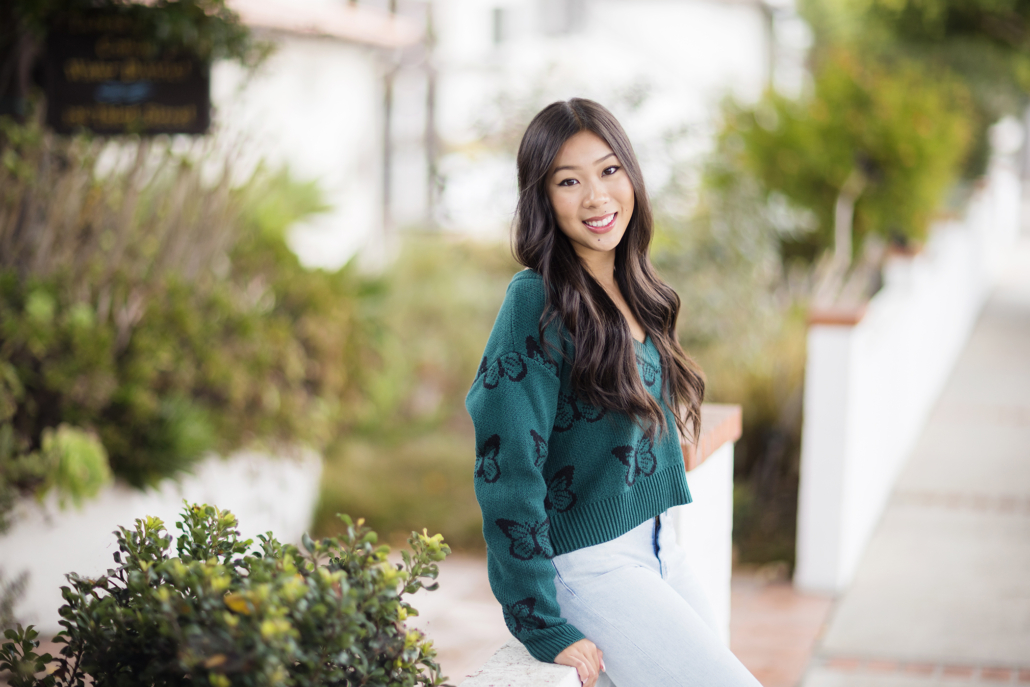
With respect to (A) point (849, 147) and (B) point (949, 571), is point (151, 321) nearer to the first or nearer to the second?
(B) point (949, 571)

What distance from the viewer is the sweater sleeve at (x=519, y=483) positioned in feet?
6.06

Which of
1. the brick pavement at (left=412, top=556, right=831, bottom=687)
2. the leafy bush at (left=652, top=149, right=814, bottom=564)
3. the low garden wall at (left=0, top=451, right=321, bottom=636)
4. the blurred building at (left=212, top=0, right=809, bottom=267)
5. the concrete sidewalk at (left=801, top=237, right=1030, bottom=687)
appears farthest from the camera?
the blurred building at (left=212, top=0, right=809, bottom=267)

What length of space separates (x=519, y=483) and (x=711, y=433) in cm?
109

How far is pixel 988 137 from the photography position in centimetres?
1755

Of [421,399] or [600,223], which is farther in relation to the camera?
[421,399]

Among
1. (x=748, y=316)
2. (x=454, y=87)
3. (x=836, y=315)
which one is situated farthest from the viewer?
(x=454, y=87)

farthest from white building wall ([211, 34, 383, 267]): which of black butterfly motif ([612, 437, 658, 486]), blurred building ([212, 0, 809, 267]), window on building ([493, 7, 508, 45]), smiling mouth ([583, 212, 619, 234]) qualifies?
black butterfly motif ([612, 437, 658, 486])

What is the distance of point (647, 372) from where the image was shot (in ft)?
6.88

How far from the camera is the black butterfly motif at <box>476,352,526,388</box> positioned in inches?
73.8

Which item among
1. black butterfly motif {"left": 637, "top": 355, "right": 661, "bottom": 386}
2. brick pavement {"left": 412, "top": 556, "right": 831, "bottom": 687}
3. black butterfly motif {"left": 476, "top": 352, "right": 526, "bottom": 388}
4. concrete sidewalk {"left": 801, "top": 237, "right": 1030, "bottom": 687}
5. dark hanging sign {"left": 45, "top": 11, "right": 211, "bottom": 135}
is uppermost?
dark hanging sign {"left": 45, "top": 11, "right": 211, "bottom": 135}

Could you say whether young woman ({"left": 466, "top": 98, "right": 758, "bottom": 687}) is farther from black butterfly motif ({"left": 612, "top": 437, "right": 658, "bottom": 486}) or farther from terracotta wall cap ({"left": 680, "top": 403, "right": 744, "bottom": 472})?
terracotta wall cap ({"left": 680, "top": 403, "right": 744, "bottom": 472})

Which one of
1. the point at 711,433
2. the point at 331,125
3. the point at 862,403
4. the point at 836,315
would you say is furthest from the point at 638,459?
the point at 331,125

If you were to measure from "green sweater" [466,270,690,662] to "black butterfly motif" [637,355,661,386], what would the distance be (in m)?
0.02

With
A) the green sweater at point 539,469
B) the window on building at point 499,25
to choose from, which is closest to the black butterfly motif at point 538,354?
the green sweater at point 539,469
